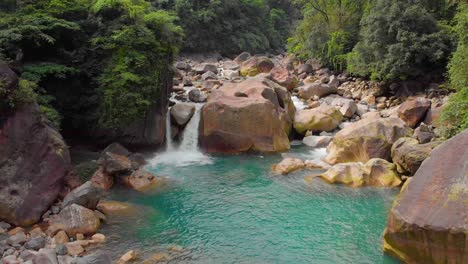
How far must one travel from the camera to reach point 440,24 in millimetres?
23547

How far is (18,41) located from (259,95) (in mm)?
10742

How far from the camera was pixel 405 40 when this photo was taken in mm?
23453

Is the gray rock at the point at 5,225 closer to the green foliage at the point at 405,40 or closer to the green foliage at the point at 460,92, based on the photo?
the green foliage at the point at 460,92

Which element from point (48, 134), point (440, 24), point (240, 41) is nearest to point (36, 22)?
point (48, 134)

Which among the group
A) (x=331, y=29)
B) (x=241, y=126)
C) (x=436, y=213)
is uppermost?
(x=331, y=29)

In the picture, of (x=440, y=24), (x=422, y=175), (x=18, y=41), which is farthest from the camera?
(x=440, y=24)

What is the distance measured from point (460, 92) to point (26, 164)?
1539cm

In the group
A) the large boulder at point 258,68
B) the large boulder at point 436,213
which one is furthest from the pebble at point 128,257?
the large boulder at point 258,68

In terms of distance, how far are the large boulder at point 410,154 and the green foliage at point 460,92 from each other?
125cm

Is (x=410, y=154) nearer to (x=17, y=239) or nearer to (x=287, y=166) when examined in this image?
(x=287, y=166)

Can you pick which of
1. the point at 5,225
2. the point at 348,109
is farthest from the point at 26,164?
the point at 348,109

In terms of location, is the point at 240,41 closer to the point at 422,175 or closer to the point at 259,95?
the point at 259,95

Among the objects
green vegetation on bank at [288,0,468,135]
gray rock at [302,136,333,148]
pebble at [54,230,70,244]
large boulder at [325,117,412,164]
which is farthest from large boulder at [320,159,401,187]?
pebble at [54,230,70,244]

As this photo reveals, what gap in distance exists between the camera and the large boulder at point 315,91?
27484 millimetres
